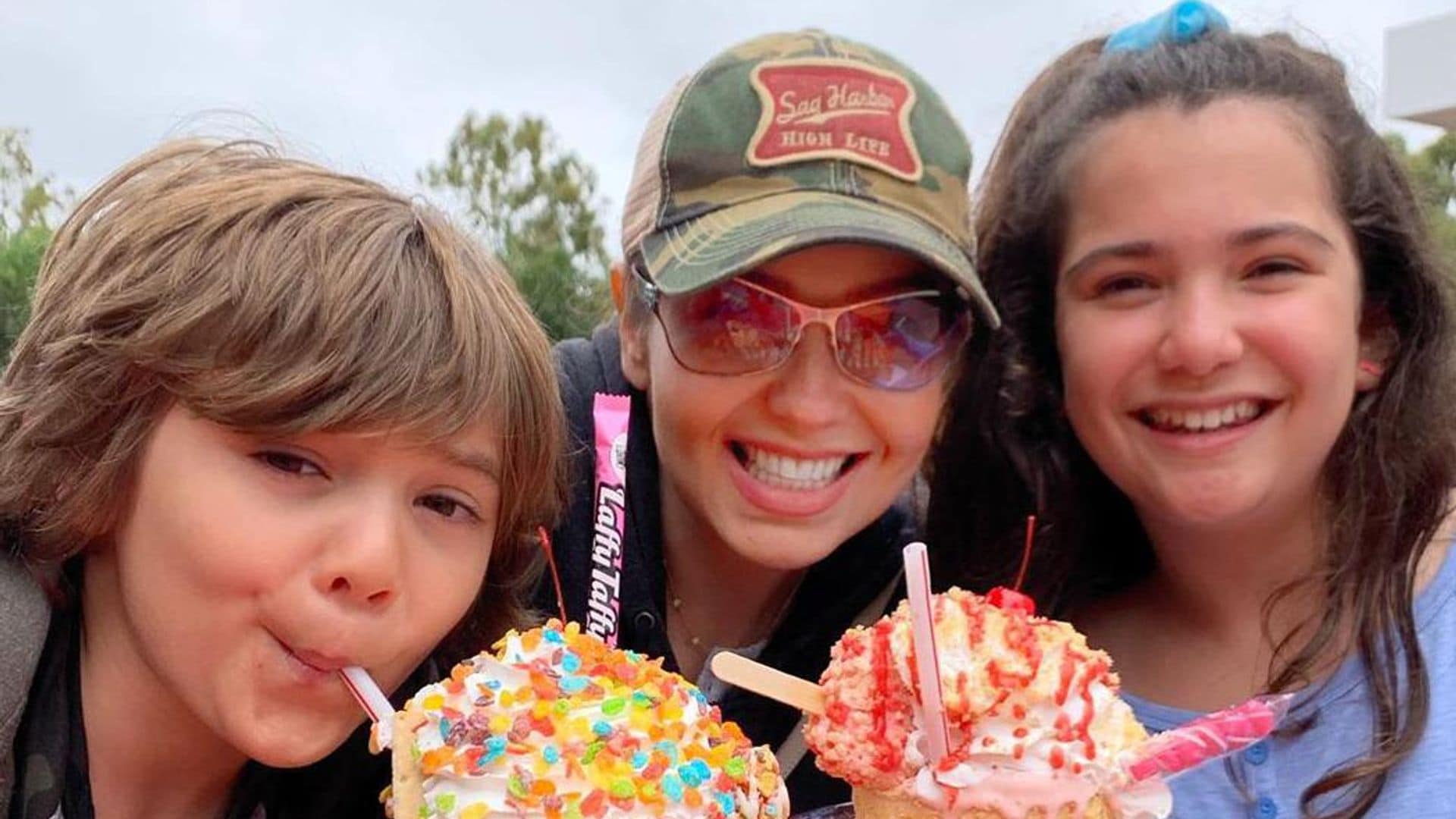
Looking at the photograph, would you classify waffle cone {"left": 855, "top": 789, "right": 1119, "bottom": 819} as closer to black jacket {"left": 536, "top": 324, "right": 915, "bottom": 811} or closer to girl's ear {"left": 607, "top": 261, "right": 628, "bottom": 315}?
black jacket {"left": 536, "top": 324, "right": 915, "bottom": 811}

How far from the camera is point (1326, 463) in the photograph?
271cm

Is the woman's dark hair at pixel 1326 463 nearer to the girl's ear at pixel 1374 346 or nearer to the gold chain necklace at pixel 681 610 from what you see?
the girl's ear at pixel 1374 346

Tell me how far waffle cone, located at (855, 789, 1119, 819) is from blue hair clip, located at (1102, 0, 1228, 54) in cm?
160

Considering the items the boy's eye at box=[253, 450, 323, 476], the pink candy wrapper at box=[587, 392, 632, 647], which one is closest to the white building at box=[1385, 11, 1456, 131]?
the pink candy wrapper at box=[587, 392, 632, 647]

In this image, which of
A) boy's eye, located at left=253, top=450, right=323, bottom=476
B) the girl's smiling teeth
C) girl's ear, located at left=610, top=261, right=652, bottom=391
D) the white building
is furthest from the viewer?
the white building

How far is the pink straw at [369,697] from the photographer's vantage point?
78.7 inches

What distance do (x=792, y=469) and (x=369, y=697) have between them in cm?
90

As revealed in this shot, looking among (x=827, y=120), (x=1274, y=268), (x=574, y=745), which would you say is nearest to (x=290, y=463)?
(x=574, y=745)

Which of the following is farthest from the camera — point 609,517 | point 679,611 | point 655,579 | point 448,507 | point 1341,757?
point 679,611

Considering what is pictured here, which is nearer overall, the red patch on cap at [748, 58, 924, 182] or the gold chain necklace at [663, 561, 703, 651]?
the red patch on cap at [748, 58, 924, 182]

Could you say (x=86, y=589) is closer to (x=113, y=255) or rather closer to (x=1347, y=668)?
(x=113, y=255)

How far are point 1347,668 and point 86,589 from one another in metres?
2.33

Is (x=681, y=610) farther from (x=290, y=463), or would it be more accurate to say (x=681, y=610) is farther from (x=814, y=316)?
(x=290, y=463)

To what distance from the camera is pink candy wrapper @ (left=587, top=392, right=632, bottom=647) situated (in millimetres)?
2568
